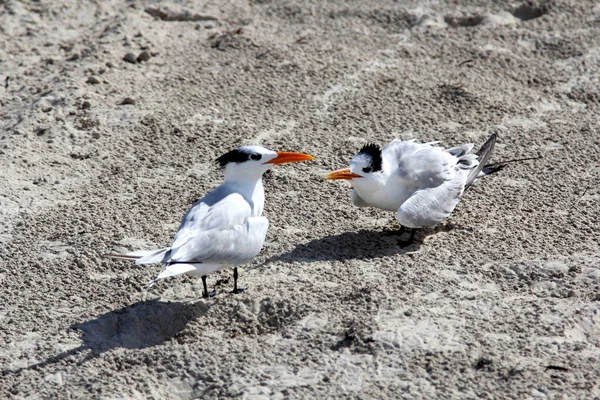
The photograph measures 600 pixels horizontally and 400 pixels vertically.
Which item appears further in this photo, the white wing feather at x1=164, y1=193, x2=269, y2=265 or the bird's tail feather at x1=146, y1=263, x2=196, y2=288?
the white wing feather at x1=164, y1=193, x2=269, y2=265

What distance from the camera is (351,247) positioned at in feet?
17.0

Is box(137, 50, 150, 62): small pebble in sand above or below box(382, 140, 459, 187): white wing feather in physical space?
below

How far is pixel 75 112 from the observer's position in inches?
259

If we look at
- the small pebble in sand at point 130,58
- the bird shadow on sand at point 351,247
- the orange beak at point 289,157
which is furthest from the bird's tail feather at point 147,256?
the small pebble in sand at point 130,58

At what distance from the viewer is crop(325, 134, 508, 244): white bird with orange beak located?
16.9 feet

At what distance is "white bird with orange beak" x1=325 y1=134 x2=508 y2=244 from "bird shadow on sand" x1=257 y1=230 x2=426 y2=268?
0.31 ft

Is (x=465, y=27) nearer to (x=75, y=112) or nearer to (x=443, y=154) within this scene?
(x=443, y=154)

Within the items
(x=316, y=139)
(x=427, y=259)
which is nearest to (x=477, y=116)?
(x=316, y=139)

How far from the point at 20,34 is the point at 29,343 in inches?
165

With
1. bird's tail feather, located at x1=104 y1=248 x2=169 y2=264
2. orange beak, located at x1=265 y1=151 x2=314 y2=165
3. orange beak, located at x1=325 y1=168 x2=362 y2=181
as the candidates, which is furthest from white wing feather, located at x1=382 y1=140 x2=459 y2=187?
bird's tail feather, located at x1=104 y1=248 x2=169 y2=264

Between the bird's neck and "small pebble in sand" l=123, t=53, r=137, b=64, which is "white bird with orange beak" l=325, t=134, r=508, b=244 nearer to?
the bird's neck

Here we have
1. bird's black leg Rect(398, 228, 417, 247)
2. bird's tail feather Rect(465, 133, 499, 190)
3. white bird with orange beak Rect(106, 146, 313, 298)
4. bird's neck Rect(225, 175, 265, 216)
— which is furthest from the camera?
bird's tail feather Rect(465, 133, 499, 190)

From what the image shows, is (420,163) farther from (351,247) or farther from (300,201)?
(300,201)

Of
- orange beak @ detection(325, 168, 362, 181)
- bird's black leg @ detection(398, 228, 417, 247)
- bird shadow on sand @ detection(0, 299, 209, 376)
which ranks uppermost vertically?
orange beak @ detection(325, 168, 362, 181)
